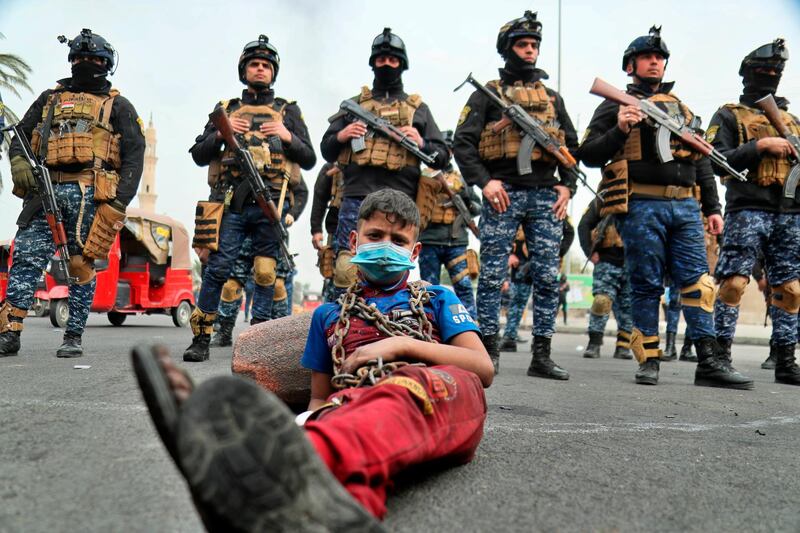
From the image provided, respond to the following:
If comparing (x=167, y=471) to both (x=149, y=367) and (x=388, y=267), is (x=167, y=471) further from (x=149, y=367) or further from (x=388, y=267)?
(x=388, y=267)

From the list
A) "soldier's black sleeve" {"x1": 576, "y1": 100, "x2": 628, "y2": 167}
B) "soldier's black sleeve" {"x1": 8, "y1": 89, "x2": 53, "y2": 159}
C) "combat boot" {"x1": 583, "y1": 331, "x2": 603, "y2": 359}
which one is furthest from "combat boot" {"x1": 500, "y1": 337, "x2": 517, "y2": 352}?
"soldier's black sleeve" {"x1": 8, "y1": 89, "x2": 53, "y2": 159}

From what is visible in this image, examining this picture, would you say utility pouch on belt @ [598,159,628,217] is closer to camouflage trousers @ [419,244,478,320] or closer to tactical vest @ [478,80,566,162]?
tactical vest @ [478,80,566,162]

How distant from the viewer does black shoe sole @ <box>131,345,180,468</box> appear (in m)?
0.98

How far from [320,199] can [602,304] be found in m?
3.61

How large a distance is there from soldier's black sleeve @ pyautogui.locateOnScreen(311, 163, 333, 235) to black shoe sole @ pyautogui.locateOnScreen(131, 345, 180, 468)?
5.57 meters

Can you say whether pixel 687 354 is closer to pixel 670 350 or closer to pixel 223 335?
pixel 670 350

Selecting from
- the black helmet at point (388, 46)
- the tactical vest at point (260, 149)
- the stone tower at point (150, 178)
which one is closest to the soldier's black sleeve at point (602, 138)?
the black helmet at point (388, 46)

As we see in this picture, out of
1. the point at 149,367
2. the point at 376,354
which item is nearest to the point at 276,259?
the point at 376,354

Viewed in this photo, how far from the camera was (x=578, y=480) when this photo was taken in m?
1.70

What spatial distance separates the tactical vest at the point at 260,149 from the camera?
492 cm

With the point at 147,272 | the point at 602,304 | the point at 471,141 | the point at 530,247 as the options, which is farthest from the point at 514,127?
the point at 147,272

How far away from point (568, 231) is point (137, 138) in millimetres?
5585

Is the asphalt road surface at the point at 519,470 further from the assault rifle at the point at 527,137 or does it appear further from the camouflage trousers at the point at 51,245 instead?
the assault rifle at the point at 527,137

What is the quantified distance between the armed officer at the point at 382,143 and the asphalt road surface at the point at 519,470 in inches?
83.0
